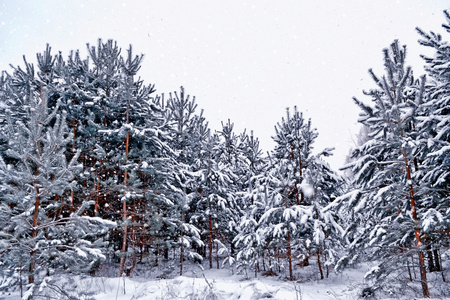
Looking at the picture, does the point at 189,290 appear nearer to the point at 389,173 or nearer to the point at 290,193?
the point at 389,173

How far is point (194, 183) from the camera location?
54.9 feet

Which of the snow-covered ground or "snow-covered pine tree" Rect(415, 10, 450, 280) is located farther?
"snow-covered pine tree" Rect(415, 10, 450, 280)

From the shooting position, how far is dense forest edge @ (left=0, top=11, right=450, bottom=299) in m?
5.95

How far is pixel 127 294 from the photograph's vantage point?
6539 mm

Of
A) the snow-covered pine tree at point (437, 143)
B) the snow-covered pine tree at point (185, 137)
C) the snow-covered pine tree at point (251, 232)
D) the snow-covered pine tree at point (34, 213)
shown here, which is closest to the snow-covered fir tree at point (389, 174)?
the snow-covered pine tree at point (437, 143)

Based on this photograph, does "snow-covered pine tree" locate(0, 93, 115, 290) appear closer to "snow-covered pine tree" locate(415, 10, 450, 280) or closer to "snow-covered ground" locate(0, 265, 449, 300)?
"snow-covered ground" locate(0, 265, 449, 300)

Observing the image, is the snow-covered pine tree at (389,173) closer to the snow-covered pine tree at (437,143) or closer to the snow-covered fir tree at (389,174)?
the snow-covered fir tree at (389,174)

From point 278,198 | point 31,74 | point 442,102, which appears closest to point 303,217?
point 278,198

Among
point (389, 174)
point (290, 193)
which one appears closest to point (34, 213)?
point (389, 174)

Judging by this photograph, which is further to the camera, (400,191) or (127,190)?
(127,190)

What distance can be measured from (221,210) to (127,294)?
34.9 feet

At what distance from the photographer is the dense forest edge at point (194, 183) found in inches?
234

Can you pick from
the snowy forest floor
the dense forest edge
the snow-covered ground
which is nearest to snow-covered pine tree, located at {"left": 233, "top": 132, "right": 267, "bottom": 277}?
the dense forest edge

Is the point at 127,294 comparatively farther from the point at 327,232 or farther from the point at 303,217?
the point at 327,232
